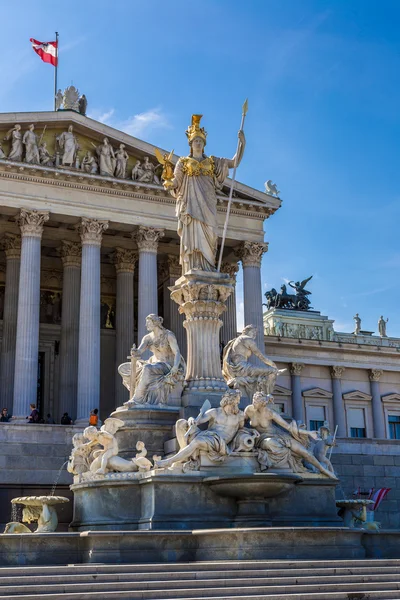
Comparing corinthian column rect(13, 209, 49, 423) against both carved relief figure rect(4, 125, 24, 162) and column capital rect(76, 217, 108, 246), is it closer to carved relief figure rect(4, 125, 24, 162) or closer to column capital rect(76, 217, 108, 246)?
column capital rect(76, 217, 108, 246)

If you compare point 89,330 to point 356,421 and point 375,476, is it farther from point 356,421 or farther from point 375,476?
point 356,421

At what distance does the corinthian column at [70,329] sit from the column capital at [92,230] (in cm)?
357

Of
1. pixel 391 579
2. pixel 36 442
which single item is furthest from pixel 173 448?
pixel 36 442

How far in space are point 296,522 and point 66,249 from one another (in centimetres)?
3359

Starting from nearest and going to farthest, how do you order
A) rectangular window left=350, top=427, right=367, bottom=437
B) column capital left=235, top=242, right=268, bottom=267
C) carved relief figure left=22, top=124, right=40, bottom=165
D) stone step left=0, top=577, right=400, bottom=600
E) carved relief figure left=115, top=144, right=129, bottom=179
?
stone step left=0, top=577, right=400, bottom=600, carved relief figure left=22, top=124, right=40, bottom=165, carved relief figure left=115, top=144, right=129, bottom=179, column capital left=235, top=242, right=268, bottom=267, rectangular window left=350, top=427, right=367, bottom=437

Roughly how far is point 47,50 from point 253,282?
18052 mm

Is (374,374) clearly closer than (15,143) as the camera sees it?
No

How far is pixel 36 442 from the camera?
3528cm

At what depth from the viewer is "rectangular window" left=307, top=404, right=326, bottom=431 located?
63.4 metres

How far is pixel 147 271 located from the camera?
45469mm

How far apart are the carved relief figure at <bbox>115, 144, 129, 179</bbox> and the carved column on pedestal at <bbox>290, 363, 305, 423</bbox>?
23433 millimetres

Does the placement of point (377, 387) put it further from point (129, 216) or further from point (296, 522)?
point (296, 522)

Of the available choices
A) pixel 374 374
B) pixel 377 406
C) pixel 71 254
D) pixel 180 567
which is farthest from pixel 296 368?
pixel 180 567

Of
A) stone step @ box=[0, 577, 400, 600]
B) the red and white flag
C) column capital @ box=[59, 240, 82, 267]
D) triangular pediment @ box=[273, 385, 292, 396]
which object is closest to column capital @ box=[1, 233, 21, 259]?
column capital @ box=[59, 240, 82, 267]
